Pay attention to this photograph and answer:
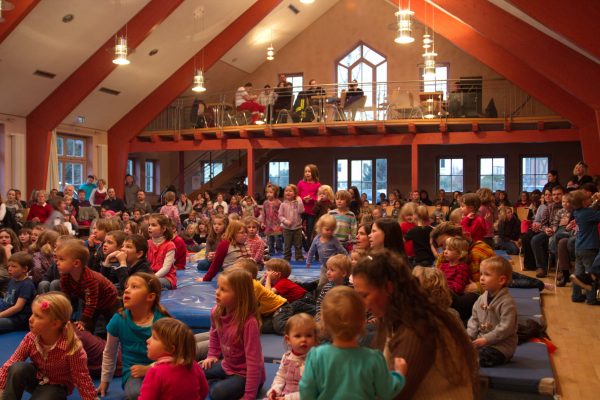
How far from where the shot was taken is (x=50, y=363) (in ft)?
12.8

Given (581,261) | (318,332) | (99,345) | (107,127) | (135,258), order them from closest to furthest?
(318,332)
(99,345)
(135,258)
(581,261)
(107,127)

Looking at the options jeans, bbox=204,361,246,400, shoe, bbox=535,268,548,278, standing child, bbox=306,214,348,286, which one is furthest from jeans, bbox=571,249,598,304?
jeans, bbox=204,361,246,400

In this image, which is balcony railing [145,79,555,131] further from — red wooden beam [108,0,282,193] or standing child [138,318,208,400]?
standing child [138,318,208,400]

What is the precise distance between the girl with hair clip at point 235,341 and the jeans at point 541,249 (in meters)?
7.42

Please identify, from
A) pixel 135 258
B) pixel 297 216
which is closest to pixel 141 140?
pixel 297 216

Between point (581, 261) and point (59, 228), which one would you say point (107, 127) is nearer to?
point (59, 228)

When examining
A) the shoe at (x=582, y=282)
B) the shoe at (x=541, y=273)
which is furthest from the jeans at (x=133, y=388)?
the shoe at (x=541, y=273)

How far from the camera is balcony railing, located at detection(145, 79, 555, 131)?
1703cm

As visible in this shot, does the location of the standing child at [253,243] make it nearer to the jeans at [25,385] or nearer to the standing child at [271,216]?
the standing child at [271,216]

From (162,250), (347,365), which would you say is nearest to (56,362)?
(347,365)

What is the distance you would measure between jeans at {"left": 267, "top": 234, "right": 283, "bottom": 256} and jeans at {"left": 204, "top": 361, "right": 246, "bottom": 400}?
7.28 m

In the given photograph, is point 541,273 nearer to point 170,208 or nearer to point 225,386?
point 170,208

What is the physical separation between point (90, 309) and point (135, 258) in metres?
0.97

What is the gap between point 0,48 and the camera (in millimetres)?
13531
